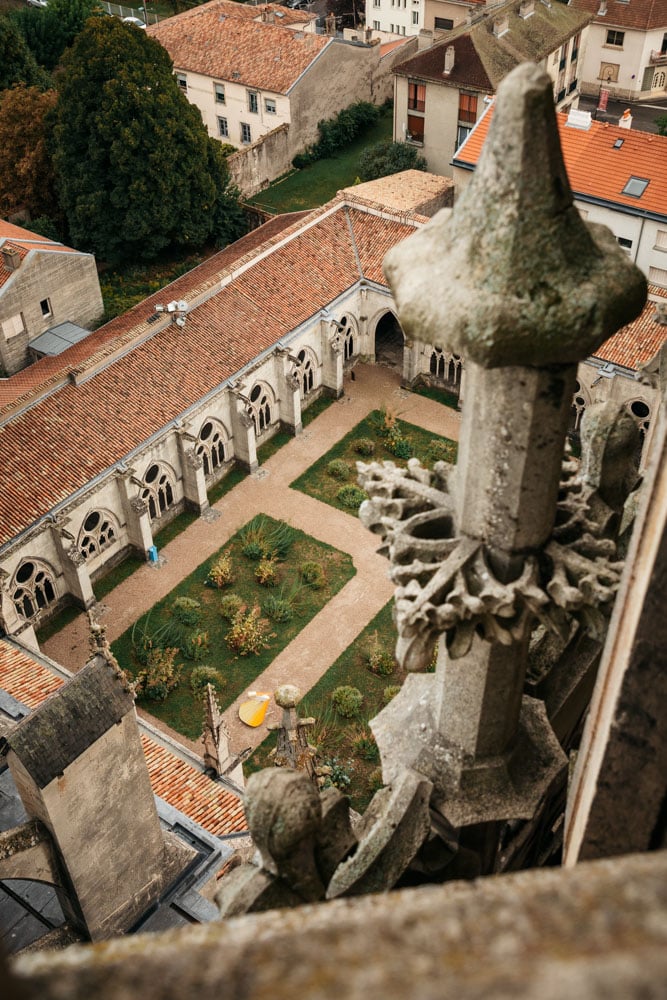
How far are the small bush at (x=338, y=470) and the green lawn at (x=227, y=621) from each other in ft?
12.3

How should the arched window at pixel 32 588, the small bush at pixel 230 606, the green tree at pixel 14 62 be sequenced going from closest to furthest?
the arched window at pixel 32 588, the small bush at pixel 230 606, the green tree at pixel 14 62

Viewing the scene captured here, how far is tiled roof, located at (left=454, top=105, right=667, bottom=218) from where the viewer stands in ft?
155

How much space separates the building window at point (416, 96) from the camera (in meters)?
63.0

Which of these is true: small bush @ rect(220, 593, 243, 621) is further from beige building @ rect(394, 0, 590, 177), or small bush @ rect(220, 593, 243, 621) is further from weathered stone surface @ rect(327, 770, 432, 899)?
beige building @ rect(394, 0, 590, 177)

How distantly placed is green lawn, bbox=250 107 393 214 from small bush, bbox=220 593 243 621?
3380cm

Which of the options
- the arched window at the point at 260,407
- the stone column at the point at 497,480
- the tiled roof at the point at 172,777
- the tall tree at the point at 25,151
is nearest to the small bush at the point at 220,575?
the arched window at the point at 260,407

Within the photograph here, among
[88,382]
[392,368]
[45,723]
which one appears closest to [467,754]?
[45,723]

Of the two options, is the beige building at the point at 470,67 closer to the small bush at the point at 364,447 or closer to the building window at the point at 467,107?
the building window at the point at 467,107

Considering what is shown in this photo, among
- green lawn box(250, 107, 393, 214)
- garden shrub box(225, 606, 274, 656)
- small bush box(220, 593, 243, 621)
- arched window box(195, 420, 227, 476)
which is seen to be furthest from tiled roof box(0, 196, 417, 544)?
green lawn box(250, 107, 393, 214)

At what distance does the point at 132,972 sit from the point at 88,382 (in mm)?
38097

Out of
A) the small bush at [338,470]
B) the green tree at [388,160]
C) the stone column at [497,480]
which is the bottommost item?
the small bush at [338,470]

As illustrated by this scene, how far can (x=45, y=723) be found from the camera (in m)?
16.9

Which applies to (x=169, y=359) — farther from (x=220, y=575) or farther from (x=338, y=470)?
(x=220, y=575)

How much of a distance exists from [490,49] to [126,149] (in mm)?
22251
